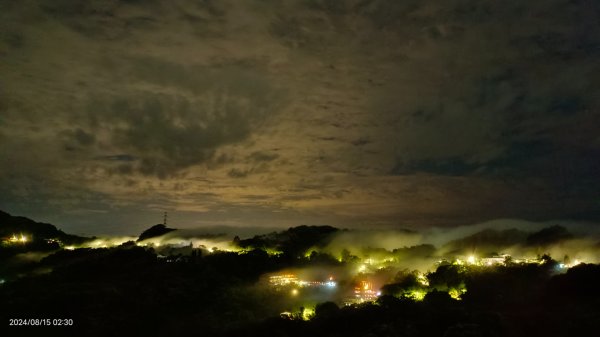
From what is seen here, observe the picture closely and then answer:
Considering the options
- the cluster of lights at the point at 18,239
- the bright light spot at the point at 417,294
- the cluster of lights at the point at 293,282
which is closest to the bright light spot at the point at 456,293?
the bright light spot at the point at 417,294

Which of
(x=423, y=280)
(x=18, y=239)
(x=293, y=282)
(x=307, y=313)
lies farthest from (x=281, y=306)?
(x=18, y=239)

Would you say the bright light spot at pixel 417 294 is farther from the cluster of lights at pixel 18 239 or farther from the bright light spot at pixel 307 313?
the cluster of lights at pixel 18 239

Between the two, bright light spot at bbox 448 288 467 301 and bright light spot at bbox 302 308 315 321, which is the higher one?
bright light spot at bbox 448 288 467 301

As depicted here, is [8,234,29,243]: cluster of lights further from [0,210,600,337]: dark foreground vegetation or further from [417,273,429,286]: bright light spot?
[417,273,429,286]: bright light spot

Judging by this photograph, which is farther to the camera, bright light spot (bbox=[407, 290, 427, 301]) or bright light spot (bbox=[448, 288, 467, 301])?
bright light spot (bbox=[407, 290, 427, 301])

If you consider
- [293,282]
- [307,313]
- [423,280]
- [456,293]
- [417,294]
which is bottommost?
[307,313]

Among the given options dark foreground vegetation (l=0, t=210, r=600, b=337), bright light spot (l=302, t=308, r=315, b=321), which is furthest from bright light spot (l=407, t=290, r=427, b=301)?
bright light spot (l=302, t=308, r=315, b=321)

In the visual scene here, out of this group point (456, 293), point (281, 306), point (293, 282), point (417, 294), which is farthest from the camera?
point (293, 282)

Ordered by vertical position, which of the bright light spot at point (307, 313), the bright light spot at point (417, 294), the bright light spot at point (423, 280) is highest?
the bright light spot at point (423, 280)

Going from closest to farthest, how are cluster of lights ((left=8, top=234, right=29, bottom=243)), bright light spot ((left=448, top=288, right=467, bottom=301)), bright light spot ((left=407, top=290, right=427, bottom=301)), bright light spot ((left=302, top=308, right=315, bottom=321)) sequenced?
1. bright light spot ((left=302, top=308, right=315, bottom=321))
2. bright light spot ((left=448, top=288, right=467, bottom=301))
3. bright light spot ((left=407, top=290, right=427, bottom=301))
4. cluster of lights ((left=8, top=234, right=29, bottom=243))

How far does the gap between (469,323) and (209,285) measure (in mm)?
34348

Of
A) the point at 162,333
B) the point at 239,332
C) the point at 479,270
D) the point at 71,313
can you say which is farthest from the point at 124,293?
the point at 479,270

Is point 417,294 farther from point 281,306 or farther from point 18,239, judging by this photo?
point 18,239

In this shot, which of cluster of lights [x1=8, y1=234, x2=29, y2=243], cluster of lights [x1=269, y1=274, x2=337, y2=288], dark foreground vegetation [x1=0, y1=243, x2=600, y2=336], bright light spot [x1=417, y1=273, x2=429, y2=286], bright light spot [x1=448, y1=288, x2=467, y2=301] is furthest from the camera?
cluster of lights [x1=8, y1=234, x2=29, y2=243]
